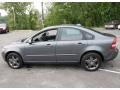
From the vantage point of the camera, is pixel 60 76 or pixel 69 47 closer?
pixel 60 76

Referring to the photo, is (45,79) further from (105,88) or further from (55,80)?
(105,88)

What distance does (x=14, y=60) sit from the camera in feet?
23.2

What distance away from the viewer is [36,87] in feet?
17.6

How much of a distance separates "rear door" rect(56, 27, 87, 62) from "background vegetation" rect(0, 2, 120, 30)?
1022 inches

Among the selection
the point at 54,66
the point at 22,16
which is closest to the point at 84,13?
the point at 22,16

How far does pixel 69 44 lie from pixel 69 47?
0.32 feet

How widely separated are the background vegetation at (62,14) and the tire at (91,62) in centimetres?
2600

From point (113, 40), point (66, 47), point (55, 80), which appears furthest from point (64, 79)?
point (113, 40)

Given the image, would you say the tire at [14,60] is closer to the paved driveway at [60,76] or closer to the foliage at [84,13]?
the paved driveway at [60,76]

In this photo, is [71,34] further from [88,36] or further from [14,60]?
[14,60]

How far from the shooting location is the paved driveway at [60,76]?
5512mm

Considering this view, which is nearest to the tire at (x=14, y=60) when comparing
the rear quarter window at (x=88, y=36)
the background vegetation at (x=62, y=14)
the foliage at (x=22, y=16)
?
the rear quarter window at (x=88, y=36)

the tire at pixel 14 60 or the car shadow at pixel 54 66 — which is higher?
the tire at pixel 14 60

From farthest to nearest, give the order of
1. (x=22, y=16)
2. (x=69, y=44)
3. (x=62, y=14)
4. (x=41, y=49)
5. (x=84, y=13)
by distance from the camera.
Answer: (x=62, y=14), (x=22, y=16), (x=84, y=13), (x=41, y=49), (x=69, y=44)
